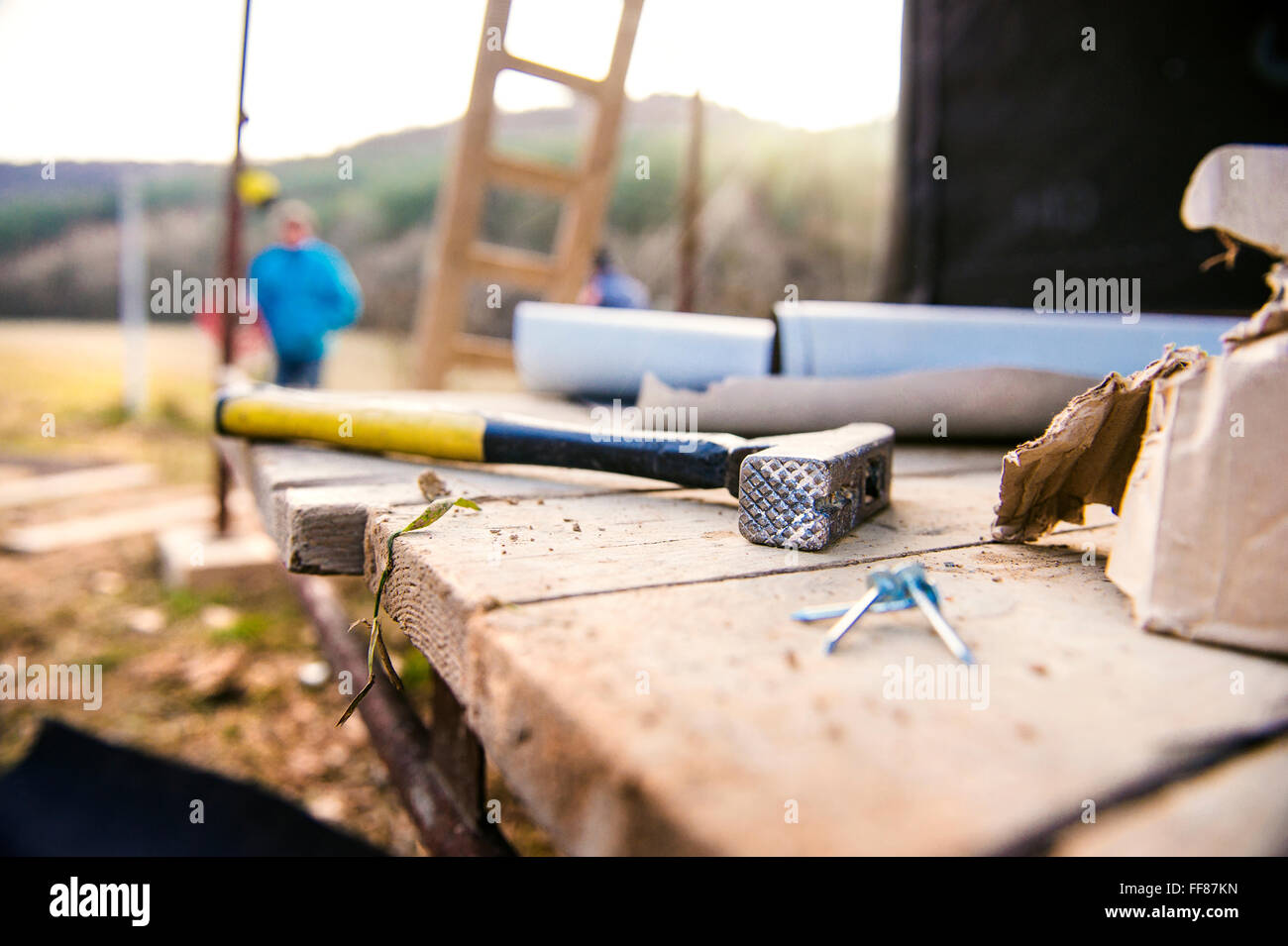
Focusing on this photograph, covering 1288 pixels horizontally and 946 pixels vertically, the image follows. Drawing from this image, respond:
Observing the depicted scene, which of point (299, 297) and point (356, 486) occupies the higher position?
point (299, 297)

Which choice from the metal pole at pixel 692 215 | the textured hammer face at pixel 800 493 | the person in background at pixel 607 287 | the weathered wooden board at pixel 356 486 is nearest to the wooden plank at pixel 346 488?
the weathered wooden board at pixel 356 486

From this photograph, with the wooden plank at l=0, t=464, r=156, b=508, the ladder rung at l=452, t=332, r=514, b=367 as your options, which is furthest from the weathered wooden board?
the wooden plank at l=0, t=464, r=156, b=508

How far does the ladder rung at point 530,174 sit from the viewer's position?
380 cm

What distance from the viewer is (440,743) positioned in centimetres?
132

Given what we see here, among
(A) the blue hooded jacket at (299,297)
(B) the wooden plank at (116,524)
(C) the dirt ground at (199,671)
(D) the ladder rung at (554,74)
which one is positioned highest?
(D) the ladder rung at (554,74)

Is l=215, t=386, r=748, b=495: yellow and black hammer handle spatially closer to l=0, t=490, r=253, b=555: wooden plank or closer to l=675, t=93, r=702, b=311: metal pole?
l=0, t=490, r=253, b=555: wooden plank

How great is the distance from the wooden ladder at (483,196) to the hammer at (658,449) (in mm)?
2277

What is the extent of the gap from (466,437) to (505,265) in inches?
110

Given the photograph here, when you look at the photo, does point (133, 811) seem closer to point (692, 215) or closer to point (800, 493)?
point (800, 493)

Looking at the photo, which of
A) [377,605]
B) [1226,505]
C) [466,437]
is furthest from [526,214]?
[1226,505]

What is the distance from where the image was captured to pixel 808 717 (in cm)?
50

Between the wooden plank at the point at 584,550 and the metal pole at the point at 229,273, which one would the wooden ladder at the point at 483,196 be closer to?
the metal pole at the point at 229,273

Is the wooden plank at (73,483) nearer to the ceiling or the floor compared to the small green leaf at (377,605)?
nearer to the floor
